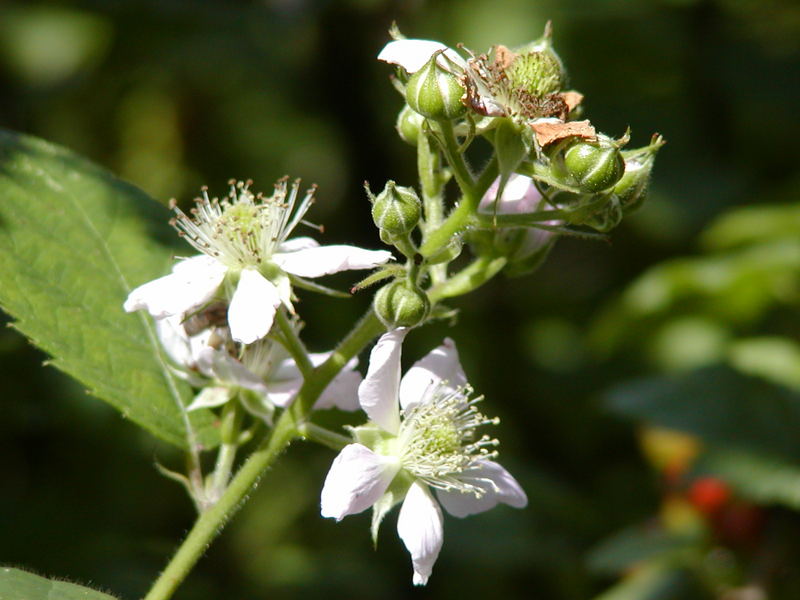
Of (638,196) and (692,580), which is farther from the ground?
(638,196)

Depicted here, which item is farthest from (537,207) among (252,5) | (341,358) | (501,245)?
(252,5)

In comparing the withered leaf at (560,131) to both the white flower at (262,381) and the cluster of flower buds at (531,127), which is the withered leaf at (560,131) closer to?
the cluster of flower buds at (531,127)

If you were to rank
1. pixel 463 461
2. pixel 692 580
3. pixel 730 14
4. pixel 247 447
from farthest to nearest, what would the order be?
pixel 730 14, pixel 692 580, pixel 247 447, pixel 463 461

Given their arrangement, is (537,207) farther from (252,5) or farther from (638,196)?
(252,5)

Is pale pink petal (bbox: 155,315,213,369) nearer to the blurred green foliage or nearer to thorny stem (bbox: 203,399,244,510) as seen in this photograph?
thorny stem (bbox: 203,399,244,510)

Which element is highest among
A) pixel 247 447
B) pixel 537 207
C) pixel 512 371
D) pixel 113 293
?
pixel 537 207
